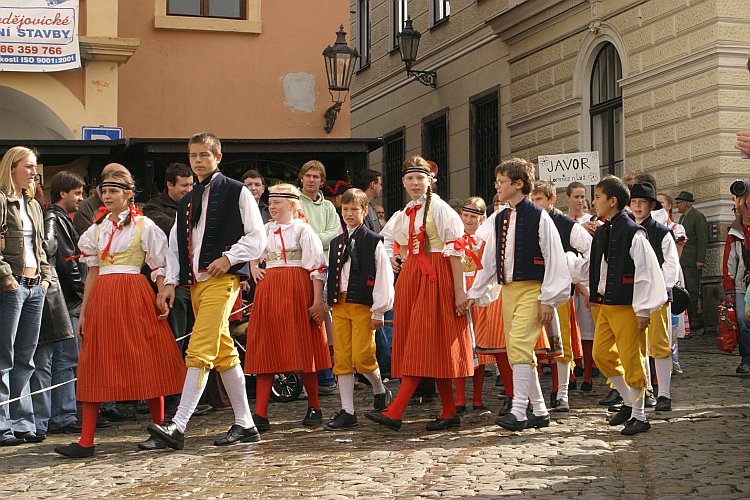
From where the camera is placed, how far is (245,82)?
711 inches

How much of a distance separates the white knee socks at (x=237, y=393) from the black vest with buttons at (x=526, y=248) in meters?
1.97

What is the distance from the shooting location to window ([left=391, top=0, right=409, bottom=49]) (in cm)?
2945

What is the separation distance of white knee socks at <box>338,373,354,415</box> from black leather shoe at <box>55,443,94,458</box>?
6.46 ft

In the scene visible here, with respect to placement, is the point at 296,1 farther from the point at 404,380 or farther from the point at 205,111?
the point at 404,380

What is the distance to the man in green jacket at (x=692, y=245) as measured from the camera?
54.9ft

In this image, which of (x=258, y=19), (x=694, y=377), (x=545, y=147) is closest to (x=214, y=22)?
(x=258, y=19)

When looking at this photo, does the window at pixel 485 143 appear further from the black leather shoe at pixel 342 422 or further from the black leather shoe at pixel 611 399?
the black leather shoe at pixel 342 422

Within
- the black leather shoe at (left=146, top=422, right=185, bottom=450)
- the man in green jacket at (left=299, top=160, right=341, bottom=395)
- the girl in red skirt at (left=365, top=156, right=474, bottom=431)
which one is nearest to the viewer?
→ the black leather shoe at (left=146, top=422, right=185, bottom=450)

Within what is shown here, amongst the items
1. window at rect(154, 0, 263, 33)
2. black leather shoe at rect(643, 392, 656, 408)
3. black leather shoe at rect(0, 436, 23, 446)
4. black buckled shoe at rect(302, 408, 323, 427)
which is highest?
window at rect(154, 0, 263, 33)

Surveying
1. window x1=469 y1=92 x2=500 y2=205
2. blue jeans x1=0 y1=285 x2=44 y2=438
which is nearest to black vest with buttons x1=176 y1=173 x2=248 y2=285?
blue jeans x1=0 y1=285 x2=44 y2=438

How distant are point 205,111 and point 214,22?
1.20 m

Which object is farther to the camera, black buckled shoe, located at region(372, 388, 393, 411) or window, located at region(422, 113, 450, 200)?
window, located at region(422, 113, 450, 200)

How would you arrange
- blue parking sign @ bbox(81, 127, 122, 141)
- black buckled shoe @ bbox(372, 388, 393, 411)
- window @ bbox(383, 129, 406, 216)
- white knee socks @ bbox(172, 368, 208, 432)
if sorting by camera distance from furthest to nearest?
window @ bbox(383, 129, 406, 216) < blue parking sign @ bbox(81, 127, 122, 141) < black buckled shoe @ bbox(372, 388, 393, 411) < white knee socks @ bbox(172, 368, 208, 432)

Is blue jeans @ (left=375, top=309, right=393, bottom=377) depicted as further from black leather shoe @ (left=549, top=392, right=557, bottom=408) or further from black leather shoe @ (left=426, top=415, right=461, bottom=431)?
black leather shoe @ (left=426, top=415, right=461, bottom=431)
